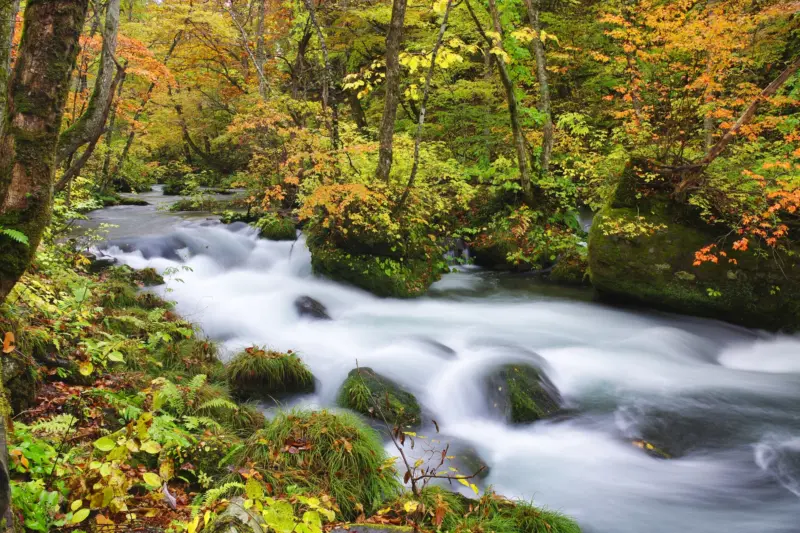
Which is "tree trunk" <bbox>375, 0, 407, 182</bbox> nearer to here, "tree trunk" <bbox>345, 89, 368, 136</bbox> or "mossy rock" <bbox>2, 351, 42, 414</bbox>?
"mossy rock" <bbox>2, 351, 42, 414</bbox>

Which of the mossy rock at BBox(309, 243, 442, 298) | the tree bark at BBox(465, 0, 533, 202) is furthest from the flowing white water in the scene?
the tree bark at BBox(465, 0, 533, 202)

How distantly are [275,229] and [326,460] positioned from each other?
10.0 meters

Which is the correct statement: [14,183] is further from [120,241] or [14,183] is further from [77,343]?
[120,241]

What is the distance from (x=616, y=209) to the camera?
9422mm

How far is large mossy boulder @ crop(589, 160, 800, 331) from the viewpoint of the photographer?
27.2 feet

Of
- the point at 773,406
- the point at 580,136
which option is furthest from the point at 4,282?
the point at 580,136

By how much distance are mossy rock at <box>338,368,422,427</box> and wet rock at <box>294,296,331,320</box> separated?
10.3 feet

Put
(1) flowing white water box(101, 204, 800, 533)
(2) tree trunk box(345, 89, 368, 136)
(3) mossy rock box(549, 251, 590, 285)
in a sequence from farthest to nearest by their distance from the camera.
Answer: (2) tree trunk box(345, 89, 368, 136) → (3) mossy rock box(549, 251, 590, 285) → (1) flowing white water box(101, 204, 800, 533)

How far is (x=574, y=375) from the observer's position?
7.27 metres

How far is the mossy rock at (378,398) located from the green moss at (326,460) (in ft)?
3.89

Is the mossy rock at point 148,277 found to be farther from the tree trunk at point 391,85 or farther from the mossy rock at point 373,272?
the tree trunk at point 391,85

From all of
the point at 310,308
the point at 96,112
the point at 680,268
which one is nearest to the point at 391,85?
the point at 310,308

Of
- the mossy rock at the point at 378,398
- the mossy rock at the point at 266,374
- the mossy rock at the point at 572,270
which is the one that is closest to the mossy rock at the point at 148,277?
the mossy rock at the point at 266,374

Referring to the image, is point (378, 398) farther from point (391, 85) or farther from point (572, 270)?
point (572, 270)
